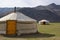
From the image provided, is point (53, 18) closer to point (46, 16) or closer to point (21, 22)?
point (46, 16)

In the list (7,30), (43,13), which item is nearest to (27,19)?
(7,30)

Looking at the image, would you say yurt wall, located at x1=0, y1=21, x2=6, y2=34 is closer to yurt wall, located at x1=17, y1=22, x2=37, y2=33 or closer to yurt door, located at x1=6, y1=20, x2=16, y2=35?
yurt door, located at x1=6, y1=20, x2=16, y2=35

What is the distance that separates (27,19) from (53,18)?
62208 millimetres

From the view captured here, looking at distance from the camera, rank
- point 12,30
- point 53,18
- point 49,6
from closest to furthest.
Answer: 1. point 12,30
2. point 53,18
3. point 49,6

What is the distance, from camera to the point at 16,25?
61.2ft

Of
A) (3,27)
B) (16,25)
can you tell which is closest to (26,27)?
(16,25)

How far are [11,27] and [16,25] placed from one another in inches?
15.8

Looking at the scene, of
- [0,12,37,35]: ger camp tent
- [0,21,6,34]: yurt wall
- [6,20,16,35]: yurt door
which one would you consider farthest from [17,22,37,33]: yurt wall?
[0,21,6,34]: yurt wall

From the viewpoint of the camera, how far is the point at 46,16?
8531 centimetres

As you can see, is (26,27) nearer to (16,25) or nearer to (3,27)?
(16,25)

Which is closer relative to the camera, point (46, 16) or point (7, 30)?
point (7, 30)

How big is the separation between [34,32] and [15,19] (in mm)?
1895

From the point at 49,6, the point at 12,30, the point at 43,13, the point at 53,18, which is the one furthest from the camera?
the point at 49,6

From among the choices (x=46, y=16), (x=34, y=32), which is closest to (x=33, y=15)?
(x=46, y=16)
